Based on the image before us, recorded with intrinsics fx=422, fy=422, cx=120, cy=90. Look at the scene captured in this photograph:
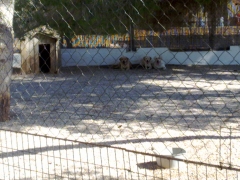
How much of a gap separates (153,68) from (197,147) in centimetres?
959

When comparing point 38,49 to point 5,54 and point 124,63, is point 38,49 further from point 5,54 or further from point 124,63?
point 5,54

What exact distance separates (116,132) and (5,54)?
6.08ft

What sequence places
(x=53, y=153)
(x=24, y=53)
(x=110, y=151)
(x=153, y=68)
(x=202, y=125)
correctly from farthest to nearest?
(x=153, y=68) < (x=24, y=53) < (x=202, y=125) < (x=110, y=151) < (x=53, y=153)

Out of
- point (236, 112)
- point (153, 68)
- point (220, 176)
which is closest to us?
point (220, 176)

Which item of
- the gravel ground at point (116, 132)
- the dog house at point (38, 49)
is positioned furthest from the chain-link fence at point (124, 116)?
the dog house at point (38, 49)

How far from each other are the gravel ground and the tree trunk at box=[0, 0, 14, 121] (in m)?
A: 0.30

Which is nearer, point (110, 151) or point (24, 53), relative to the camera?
point (110, 151)

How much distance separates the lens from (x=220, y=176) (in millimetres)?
3750

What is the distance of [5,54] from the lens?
5.76m

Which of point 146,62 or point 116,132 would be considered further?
point 146,62

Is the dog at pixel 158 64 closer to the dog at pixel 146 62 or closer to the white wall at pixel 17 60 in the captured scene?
the dog at pixel 146 62

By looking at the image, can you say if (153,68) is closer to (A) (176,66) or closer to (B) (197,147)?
(A) (176,66)

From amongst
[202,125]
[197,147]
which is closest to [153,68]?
[202,125]

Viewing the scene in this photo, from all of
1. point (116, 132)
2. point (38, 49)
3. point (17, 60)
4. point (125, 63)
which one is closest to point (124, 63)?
point (125, 63)
